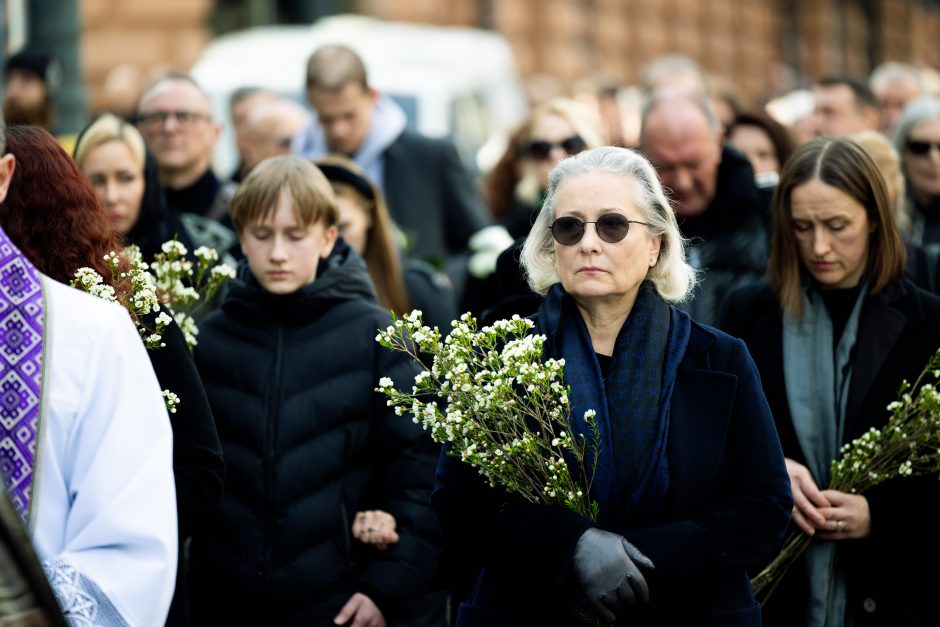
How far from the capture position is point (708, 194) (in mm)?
6020

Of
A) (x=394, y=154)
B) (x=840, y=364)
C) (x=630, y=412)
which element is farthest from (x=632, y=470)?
(x=394, y=154)

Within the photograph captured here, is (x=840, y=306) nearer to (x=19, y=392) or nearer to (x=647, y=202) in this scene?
(x=647, y=202)

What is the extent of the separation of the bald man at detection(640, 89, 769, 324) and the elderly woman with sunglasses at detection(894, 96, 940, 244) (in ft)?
4.54

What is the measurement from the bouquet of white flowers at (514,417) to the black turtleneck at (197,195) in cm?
348

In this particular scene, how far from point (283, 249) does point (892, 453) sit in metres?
1.94

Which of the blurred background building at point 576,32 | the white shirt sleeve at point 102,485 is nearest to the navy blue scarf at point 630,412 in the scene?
the white shirt sleeve at point 102,485

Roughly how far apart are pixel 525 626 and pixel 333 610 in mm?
1117

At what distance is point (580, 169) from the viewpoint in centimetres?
411

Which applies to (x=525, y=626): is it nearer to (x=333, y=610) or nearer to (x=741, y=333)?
(x=333, y=610)

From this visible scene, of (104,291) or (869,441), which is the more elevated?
(104,291)

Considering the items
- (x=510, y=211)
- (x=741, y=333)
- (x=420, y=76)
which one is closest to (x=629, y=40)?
(x=420, y=76)

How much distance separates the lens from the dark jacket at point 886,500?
183 inches

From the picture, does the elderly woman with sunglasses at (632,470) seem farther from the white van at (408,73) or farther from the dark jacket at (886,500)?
the white van at (408,73)

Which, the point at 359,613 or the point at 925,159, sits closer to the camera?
the point at 359,613
